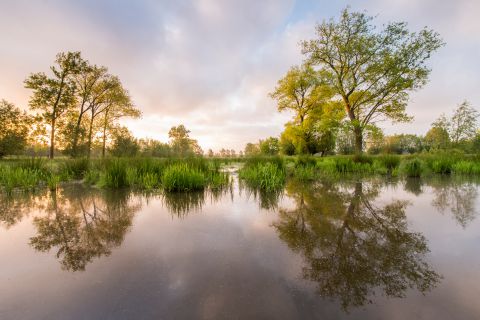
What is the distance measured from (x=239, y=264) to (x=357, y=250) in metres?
1.06

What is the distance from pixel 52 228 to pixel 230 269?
227 centimetres

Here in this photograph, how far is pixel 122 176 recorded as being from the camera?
18.0 ft

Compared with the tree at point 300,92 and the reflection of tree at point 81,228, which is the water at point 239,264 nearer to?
the reflection of tree at point 81,228

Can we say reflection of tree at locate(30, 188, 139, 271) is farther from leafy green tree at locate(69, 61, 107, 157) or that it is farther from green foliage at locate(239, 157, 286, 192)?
leafy green tree at locate(69, 61, 107, 157)

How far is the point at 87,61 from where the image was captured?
70.4 ft

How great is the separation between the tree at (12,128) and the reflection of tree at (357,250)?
96.7 ft

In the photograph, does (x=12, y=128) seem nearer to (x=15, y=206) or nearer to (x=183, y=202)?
(x=15, y=206)

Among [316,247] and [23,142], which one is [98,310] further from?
[23,142]

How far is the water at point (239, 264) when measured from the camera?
3.75 feet

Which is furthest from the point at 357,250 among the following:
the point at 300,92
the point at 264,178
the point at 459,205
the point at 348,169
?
the point at 300,92

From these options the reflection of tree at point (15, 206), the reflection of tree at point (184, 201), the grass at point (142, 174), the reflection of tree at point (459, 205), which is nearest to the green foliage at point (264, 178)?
the grass at point (142, 174)

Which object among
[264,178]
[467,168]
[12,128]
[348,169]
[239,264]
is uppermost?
[12,128]

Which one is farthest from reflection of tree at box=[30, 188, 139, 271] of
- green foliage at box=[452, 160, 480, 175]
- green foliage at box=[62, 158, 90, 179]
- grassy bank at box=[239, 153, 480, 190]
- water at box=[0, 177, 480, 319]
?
green foliage at box=[452, 160, 480, 175]

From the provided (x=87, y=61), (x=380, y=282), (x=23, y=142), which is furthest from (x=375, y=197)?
(x=23, y=142)
